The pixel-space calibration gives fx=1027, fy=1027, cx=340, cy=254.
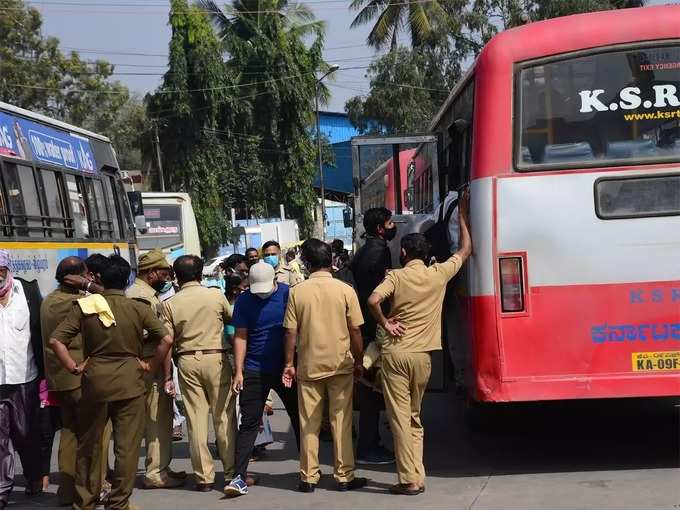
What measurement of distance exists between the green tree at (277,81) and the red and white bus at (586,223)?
117ft

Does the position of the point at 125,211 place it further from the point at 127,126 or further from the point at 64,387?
the point at 127,126

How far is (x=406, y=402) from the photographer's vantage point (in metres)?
7.05

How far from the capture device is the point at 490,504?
6.61 meters

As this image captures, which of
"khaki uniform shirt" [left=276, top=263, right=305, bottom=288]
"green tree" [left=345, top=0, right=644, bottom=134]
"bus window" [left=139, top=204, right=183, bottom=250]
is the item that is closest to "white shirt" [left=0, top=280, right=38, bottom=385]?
"khaki uniform shirt" [left=276, top=263, right=305, bottom=288]

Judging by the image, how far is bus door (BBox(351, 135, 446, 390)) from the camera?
30.7 ft

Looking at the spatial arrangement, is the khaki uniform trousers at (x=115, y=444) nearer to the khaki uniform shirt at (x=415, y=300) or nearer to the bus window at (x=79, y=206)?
the khaki uniform shirt at (x=415, y=300)

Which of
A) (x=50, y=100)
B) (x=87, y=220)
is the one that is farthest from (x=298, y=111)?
(x=87, y=220)

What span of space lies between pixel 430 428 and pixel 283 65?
34002mm

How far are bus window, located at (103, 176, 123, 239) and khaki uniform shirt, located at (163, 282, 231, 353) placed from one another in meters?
7.20

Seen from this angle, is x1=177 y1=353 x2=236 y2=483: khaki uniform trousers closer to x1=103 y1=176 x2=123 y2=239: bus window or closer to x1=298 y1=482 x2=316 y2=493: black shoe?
x1=298 y1=482 x2=316 y2=493: black shoe

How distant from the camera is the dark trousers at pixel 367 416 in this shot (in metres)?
8.11

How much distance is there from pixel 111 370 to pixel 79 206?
6918mm

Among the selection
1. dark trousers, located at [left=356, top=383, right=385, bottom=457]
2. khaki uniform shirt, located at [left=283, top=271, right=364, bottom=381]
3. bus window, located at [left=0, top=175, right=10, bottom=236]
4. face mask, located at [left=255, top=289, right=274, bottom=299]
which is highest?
bus window, located at [left=0, top=175, right=10, bottom=236]

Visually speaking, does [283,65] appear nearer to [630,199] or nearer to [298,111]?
[298,111]
